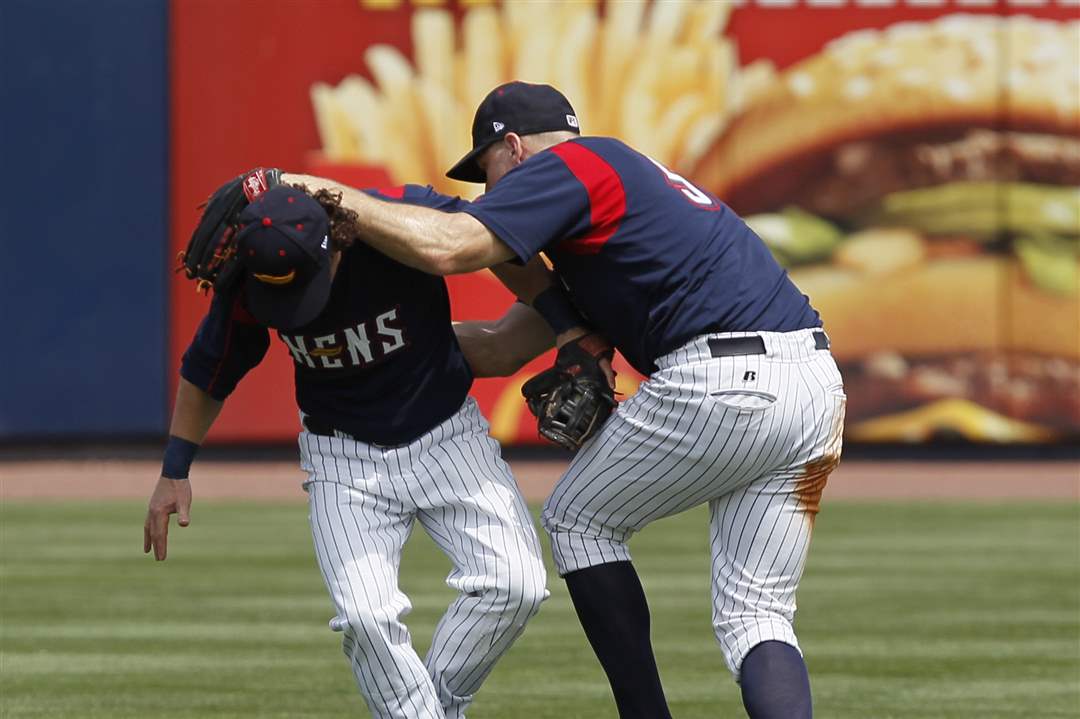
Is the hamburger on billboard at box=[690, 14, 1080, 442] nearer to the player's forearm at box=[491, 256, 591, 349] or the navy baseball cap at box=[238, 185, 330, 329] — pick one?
the player's forearm at box=[491, 256, 591, 349]

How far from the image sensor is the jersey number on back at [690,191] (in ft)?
16.3

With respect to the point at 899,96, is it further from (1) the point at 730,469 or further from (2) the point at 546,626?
(1) the point at 730,469

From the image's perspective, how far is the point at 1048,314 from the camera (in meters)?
18.6

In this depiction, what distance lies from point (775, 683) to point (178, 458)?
1.74 meters

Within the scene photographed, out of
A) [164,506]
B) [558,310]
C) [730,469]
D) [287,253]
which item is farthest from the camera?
[164,506]

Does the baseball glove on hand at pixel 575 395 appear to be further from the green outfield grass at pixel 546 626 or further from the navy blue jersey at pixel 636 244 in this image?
the green outfield grass at pixel 546 626

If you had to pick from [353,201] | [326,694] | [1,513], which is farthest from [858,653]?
[1,513]

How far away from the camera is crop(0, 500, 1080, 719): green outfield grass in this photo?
23.0ft

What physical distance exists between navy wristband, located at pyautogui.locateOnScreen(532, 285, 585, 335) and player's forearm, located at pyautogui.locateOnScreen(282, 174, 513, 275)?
515 millimetres

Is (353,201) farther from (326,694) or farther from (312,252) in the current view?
(326,694)

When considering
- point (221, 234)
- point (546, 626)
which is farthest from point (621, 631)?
point (546, 626)

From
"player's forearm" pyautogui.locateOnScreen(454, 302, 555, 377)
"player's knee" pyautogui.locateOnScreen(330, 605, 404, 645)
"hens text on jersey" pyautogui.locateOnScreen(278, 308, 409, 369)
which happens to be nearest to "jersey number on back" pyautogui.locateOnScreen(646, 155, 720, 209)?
"player's forearm" pyautogui.locateOnScreen(454, 302, 555, 377)

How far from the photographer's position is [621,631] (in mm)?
5023

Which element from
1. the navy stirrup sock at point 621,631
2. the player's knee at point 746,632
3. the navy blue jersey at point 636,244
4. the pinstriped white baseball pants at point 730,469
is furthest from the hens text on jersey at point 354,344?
the player's knee at point 746,632
